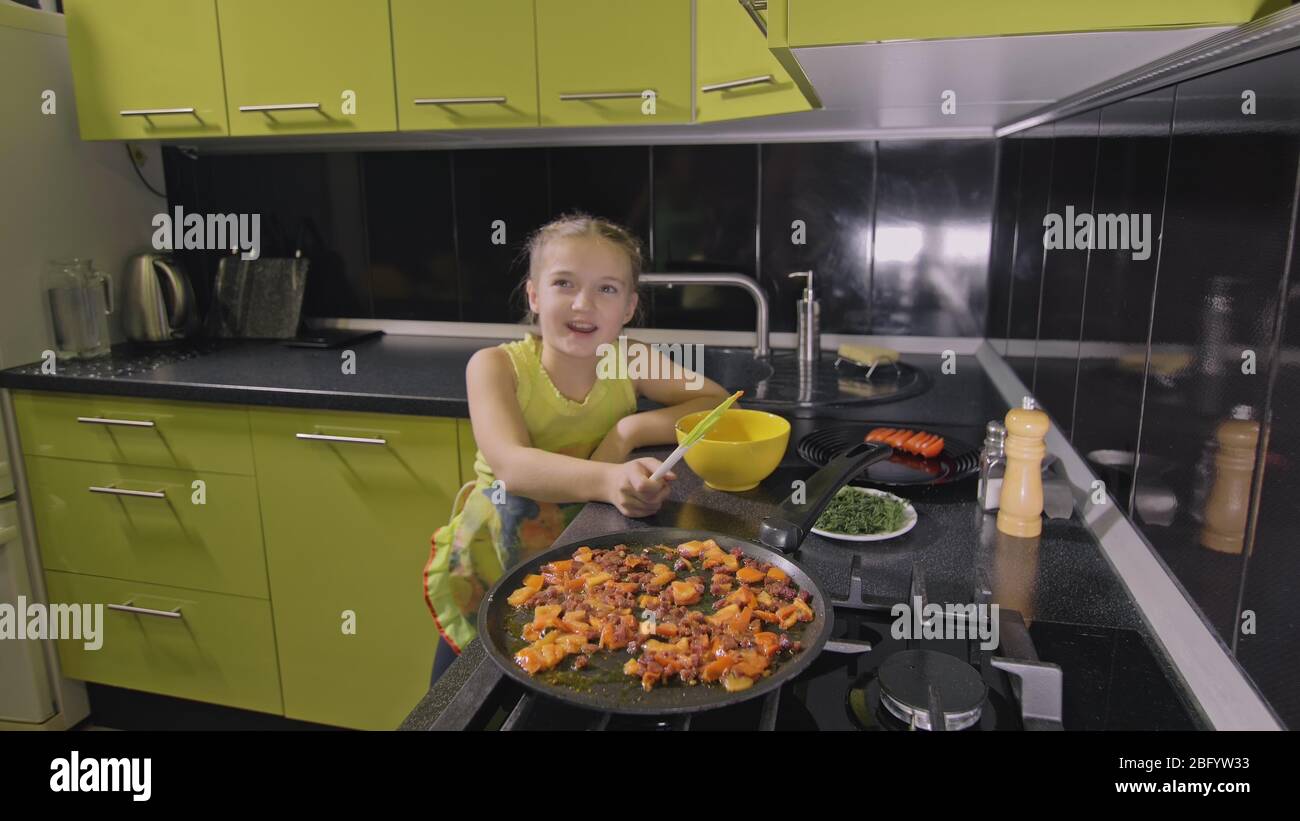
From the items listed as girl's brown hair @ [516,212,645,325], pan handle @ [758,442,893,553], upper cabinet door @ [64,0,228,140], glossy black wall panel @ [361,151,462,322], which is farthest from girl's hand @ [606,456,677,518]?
upper cabinet door @ [64,0,228,140]

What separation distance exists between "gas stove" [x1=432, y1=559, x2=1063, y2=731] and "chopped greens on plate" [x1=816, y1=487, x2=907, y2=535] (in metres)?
0.28

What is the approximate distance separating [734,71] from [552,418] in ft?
2.39

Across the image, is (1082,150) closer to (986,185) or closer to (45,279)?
(986,185)

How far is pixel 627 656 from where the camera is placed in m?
0.76

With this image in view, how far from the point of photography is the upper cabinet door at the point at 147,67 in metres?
2.03

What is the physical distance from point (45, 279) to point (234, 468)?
0.68m

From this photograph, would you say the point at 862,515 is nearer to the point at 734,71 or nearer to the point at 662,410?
the point at 662,410

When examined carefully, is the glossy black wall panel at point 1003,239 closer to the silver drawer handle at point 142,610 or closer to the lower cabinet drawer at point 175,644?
the lower cabinet drawer at point 175,644

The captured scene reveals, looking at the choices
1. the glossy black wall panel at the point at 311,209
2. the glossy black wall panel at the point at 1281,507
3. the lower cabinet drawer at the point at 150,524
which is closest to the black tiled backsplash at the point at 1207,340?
the glossy black wall panel at the point at 1281,507

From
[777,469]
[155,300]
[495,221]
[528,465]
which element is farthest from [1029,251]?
[155,300]

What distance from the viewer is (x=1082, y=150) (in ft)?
4.22

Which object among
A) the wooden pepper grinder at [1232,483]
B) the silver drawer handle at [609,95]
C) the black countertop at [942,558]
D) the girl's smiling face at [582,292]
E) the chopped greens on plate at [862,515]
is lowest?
the black countertop at [942,558]

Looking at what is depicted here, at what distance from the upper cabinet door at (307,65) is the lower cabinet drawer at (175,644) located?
1.10 meters

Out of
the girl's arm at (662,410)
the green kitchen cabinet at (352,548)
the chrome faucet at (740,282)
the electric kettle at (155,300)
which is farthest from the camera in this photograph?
the electric kettle at (155,300)
